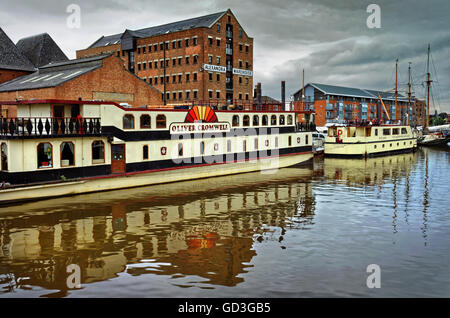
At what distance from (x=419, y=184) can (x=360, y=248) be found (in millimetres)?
17795

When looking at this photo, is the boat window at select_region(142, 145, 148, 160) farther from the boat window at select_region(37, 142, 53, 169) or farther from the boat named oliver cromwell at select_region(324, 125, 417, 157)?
the boat named oliver cromwell at select_region(324, 125, 417, 157)

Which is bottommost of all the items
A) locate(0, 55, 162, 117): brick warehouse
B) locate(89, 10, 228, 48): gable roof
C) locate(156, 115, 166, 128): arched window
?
locate(156, 115, 166, 128): arched window

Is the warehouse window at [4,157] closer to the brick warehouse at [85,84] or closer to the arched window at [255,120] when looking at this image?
the brick warehouse at [85,84]

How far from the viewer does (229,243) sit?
15484 mm

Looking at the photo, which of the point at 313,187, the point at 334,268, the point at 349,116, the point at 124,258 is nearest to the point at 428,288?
the point at 334,268

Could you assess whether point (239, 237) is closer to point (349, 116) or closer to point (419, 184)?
point (419, 184)

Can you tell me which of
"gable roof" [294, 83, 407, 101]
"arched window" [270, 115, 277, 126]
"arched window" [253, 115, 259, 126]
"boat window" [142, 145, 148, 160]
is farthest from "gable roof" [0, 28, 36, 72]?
"gable roof" [294, 83, 407, 101]

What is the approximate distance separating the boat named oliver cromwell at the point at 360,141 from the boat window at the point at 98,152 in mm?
32593

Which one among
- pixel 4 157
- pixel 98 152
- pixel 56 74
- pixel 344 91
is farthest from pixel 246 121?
pixel 344 91

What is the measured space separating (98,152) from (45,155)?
3.21 m

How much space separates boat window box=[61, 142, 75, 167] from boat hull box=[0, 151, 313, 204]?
47.4 inches

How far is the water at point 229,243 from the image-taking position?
11555 millimetres

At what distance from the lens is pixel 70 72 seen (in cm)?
4212

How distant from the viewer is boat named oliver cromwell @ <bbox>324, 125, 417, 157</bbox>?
48781mm
